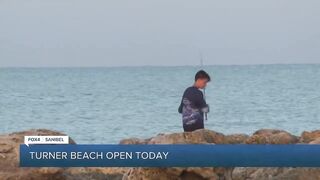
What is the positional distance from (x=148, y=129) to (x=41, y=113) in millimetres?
14550

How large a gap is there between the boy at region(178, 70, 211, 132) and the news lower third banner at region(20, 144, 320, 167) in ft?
5.43

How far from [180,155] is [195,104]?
172cm

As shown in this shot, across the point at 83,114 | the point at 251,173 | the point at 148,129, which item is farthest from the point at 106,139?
the point at 251,173

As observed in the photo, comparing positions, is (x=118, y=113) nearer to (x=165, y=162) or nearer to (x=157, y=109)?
(x=157, y=109)

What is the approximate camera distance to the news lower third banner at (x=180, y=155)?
35.9 feet

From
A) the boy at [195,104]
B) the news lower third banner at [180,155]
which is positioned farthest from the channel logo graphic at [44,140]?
the boy at [195,104]

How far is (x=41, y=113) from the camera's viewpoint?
5512 centimetres

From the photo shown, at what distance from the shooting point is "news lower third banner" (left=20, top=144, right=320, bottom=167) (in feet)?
35.9

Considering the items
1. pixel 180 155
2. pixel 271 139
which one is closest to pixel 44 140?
pixel 180 155

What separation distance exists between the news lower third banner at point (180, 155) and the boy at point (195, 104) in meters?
1.66

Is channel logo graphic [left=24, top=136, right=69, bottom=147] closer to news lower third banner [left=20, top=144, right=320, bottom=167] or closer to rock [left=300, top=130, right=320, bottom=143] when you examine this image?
news lower third banner [left=20, top=144, right=320, bottom=167]

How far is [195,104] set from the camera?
41.2 ft

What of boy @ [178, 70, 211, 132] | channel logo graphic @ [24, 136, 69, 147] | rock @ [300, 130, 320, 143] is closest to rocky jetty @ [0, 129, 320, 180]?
boy @ [178, 70, 211, 132]

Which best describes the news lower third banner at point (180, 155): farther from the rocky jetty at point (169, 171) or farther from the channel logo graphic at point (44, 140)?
the rocky jetty at point (169, 171)
